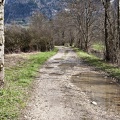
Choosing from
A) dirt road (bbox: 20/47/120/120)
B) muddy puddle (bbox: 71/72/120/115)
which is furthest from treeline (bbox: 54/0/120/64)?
dirt road (bbox: 20/47/120/120)

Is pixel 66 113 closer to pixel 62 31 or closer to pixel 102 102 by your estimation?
pixel 102 102

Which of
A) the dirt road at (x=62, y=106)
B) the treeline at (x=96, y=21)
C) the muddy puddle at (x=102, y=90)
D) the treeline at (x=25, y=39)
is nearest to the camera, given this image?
the dirt road at (x=62, y=106)

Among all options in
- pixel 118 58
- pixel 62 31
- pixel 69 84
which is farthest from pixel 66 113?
Answer: pixel 62 31

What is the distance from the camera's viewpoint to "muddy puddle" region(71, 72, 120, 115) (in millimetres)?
11516

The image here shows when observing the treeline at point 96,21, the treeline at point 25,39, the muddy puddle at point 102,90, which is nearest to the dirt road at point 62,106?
the muddy puddle at point 102,90

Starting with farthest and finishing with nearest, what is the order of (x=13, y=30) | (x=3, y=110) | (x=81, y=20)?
(x=81, y=20) < (x=13, y=30) < (x=3, y=110)

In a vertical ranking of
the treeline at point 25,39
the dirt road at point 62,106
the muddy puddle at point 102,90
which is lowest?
the muddy puddle at point 102,90

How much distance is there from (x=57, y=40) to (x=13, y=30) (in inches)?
2029

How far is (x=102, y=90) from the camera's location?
14633 millimetres

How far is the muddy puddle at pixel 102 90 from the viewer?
11.5 meters

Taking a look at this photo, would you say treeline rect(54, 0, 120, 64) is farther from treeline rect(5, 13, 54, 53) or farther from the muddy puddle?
the muddy puddle

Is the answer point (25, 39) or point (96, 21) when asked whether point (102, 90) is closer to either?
point (25, 39)

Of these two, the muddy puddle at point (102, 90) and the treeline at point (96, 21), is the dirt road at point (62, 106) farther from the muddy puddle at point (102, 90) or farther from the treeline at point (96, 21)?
the treeline at point (96, 21)

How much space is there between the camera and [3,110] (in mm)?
9656
